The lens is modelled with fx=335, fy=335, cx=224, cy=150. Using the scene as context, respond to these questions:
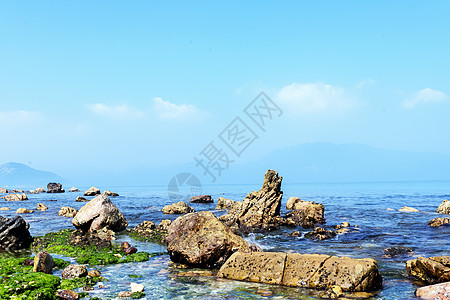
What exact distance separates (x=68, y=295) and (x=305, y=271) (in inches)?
307

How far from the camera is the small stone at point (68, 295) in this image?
10287 millimetres

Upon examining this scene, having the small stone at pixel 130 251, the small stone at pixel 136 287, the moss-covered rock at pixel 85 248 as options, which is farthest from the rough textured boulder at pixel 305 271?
the small stone at pixel 130 251

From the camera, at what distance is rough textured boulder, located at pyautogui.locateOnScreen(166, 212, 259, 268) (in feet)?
47.4

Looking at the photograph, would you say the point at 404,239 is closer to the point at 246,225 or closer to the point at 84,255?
the point at 246,225

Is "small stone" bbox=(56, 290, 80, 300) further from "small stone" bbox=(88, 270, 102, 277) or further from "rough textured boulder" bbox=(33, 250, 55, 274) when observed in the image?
"rough textured boulder" bbox=(33, 250, 55, 274)

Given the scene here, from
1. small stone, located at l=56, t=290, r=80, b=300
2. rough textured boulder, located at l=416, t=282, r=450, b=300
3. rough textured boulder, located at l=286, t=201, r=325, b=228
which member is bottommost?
rough textured boulder, located at l=286, t=201, r=325, b=228

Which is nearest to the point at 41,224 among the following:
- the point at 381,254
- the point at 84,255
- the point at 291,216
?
the point at 84,255

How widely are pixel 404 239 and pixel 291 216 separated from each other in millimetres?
11136

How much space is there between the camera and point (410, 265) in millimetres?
13055

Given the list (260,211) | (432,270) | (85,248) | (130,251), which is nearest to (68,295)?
(130,251)

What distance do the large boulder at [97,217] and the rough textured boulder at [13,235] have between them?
450 cm

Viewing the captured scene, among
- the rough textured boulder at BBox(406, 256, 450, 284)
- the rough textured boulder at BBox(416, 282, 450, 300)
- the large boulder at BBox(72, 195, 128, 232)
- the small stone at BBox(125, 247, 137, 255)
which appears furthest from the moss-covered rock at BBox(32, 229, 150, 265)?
the rough textured boulder at BBox(406, 256, 450, 284)

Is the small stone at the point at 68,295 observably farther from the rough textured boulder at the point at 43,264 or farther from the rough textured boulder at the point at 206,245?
the rough textured boulder at the point at 206,245

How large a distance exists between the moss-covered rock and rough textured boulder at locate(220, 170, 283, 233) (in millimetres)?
10861
